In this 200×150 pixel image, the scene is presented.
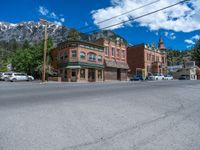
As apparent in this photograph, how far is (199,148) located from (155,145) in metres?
0.94

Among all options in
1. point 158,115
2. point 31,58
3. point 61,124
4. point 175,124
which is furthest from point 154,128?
point 31,58

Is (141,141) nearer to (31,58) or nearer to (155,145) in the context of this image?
(155,145)

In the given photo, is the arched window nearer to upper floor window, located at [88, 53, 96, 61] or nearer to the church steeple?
upper floor window, located at [88, 53, 96, 61]

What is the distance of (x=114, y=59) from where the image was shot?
44.4 meters

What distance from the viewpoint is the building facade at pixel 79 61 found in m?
36.9

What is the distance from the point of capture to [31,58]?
43750mm

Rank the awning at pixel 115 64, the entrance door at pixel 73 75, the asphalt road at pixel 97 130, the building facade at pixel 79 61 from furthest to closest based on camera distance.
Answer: the awning at pixel 115 64 → the building facade at pixel 79 61 → the entrance door at pixel 73 75 → the asphalt road at pixel 97 130

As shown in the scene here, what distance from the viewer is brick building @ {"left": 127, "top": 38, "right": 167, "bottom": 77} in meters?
55.1

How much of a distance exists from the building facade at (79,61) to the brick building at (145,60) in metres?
18.1

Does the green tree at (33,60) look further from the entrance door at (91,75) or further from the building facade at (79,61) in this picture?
the entrance door at (91,75)

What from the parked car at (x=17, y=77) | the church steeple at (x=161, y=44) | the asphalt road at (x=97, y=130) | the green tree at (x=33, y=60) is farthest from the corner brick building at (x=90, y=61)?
the asphalt road at (x=97, y=130)

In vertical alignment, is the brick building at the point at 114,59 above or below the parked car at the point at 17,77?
above

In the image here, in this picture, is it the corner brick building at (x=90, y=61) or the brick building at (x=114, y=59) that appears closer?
the corner brick building at (x=90, y=61)

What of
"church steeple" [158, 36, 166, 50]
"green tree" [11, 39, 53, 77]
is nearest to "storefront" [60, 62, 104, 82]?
"green tree" [11, 39, 53, 77]
